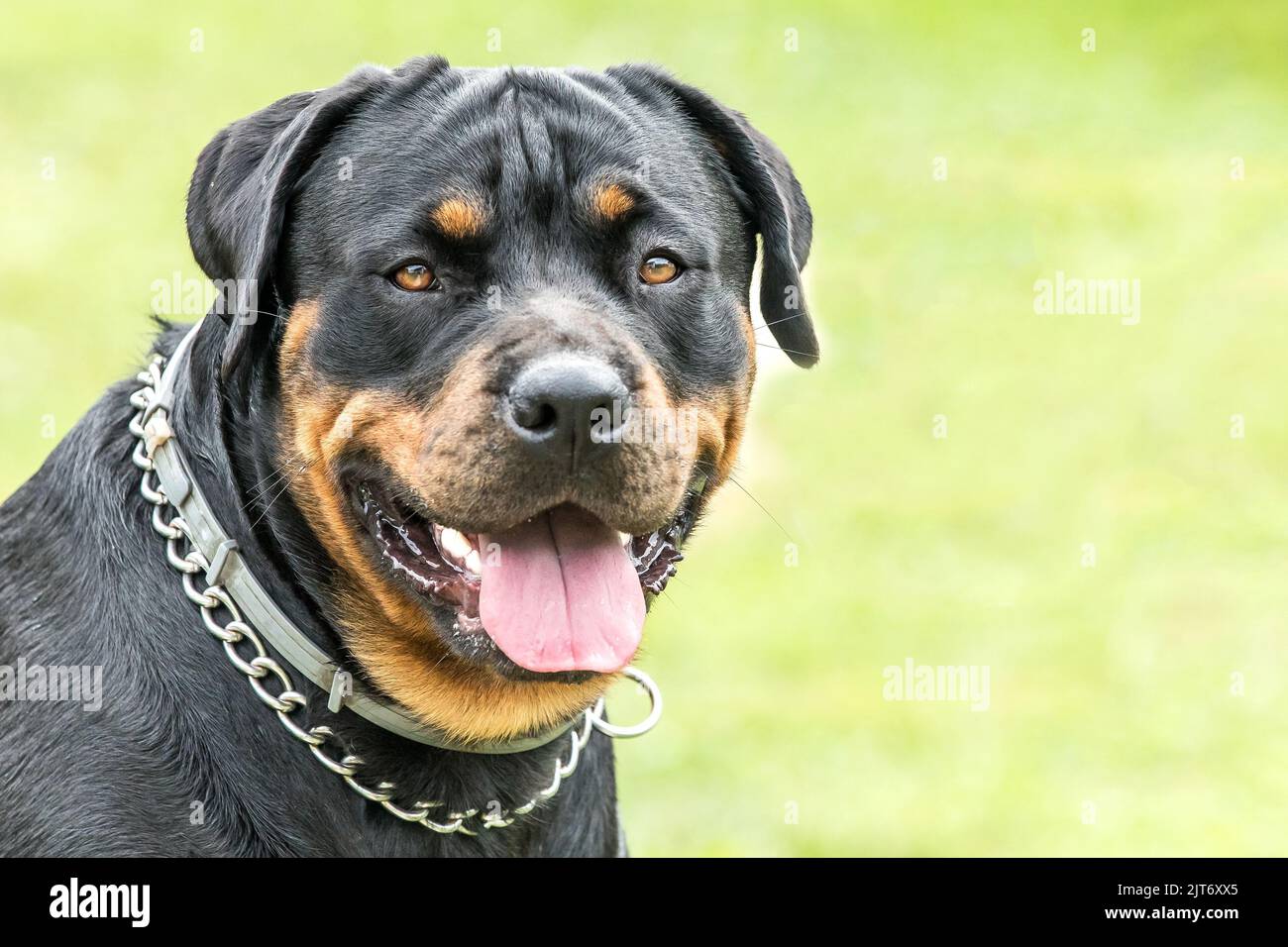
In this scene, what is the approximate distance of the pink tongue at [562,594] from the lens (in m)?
3.25

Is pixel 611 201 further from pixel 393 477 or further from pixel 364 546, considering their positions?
pixel 364 546

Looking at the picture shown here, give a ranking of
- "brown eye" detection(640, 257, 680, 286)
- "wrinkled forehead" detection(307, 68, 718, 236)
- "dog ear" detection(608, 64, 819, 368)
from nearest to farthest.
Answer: "wrinkled forehead" detection(307, 68, 718, 236)
"brown eye" detection(640, 257, 680, 286)
"dog ear" detection(608, 64, 819, 368)

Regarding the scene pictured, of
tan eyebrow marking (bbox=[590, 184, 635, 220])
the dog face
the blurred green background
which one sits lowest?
the blurred green background

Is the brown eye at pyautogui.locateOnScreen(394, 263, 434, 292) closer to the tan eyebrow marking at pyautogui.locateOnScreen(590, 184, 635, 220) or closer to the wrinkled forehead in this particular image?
the wrinkled forehead

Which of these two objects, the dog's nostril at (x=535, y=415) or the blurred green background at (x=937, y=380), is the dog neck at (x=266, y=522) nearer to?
the dog's nostril at (x=535, y=415)

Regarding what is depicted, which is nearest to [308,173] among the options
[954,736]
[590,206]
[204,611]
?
[590,206]

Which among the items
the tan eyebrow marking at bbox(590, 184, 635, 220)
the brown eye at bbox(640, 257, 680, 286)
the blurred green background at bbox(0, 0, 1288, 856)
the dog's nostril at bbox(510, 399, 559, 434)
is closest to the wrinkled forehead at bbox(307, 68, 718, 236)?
the tan eyebrow marking at bbox(590, 184, 635, 220)

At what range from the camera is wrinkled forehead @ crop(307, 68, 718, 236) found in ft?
11.3

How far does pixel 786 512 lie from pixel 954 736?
213 cm

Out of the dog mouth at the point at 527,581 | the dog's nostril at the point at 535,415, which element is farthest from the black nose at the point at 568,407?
the dog mouth at the point at 527,581

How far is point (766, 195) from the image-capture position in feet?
12.5

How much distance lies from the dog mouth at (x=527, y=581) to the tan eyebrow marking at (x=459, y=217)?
0.50 m

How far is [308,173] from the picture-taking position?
11.5 feet
